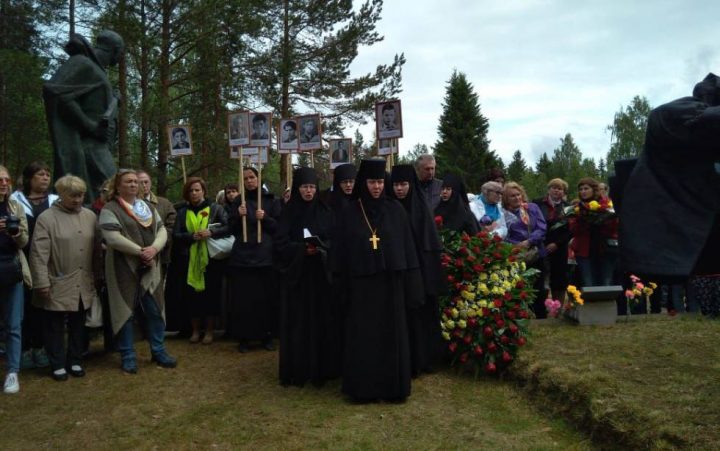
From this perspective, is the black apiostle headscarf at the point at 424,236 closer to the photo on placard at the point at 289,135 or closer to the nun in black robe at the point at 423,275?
the nun in black robe at the point at 423,275

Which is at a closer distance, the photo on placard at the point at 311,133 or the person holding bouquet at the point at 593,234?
the person holding bouquet at the point at 593,234

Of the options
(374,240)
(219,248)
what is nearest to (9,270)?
(219,248)

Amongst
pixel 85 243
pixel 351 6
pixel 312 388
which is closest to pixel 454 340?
pixel 312 388

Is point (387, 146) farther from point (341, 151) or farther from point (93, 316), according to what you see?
point (93, 316)

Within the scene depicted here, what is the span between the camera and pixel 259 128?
8.73m

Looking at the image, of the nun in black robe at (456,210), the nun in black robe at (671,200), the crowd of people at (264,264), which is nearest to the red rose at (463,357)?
the crowd of people at (264,264)

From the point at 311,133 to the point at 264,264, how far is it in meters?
2.20

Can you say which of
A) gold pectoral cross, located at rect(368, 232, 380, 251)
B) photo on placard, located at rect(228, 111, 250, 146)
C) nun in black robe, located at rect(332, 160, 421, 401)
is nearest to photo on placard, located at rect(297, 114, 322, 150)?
photo on placard, located at rect(228, 111, 250, 146)

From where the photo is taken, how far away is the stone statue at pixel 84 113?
7.87 m

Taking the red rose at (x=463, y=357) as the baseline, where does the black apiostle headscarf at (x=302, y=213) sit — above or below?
above

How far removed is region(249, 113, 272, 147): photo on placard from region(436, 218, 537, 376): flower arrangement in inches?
128

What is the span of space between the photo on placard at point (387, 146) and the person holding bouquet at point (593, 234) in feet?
8.32

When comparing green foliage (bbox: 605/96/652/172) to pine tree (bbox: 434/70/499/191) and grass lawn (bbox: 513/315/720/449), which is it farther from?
grass lawn (bbox: 513/315/720/449)

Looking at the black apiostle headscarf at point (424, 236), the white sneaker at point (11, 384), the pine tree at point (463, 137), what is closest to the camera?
the white sneaker at point (11, 384)
